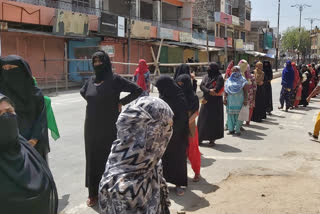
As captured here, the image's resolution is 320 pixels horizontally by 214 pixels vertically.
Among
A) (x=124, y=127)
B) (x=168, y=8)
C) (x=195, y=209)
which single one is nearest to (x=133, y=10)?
(x=168, y=8)

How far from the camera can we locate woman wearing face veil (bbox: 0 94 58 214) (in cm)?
173

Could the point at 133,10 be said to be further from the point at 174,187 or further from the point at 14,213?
the point at 14,213

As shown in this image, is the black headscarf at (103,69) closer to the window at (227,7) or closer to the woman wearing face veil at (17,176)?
the woman wearing face veil at (17,176)

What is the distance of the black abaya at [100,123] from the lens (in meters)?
3.98

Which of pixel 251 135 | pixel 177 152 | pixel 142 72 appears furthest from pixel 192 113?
pixel 142 72

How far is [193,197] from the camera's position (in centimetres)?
445

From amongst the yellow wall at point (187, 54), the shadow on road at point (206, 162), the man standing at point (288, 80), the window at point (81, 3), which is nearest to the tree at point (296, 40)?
the yellow wall at point (187, 54)

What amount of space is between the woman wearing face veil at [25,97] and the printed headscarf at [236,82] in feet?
15.5

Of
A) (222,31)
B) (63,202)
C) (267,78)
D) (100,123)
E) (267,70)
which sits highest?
(222,31)

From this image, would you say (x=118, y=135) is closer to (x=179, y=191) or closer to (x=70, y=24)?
(x=179, y=191)

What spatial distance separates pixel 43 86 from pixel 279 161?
12526mm

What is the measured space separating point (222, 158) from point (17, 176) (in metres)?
4.77

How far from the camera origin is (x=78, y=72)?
17.8m

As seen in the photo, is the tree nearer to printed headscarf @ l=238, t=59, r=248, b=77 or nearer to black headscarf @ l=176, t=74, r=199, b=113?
printed headscarf @ l=238, t=59, r=248, b=77
